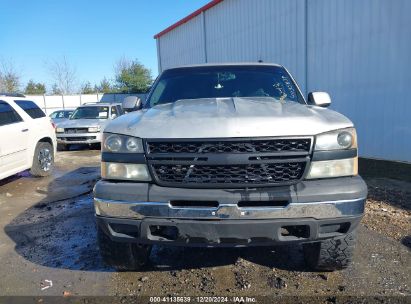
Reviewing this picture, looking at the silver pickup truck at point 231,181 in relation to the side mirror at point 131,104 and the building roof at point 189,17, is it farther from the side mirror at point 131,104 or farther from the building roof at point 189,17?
the building roof at point 189,17

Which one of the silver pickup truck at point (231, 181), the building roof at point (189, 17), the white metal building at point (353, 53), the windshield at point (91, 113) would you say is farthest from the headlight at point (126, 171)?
the building roof at point (189, 17)

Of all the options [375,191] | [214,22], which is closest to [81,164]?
[375,191]

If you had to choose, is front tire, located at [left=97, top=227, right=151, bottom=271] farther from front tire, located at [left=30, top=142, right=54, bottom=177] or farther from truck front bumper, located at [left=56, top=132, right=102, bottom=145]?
truck front bumper, located at [left=56, top=132, right=102, bottom=145]

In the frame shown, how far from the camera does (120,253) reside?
130 inches

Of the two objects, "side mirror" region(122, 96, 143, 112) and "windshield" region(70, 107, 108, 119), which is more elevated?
"side mirror" region(122, 96, 143, 112)

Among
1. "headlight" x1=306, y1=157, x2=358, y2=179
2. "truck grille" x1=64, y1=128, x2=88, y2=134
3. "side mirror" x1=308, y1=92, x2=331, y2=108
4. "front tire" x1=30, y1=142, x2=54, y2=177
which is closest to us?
"headlight" x1=306, y1=157, x2=358, y2=179

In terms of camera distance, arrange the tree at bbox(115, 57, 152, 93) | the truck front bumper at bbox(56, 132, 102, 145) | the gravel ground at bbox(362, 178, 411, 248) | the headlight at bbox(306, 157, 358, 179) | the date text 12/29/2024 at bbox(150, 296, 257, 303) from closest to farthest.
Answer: the headlight at bbox(306, 157, 358, 179) < the date text 12/29/2024 at bbox(150, 296, 257, 303) < the gravel ground at bbox(362, 178, 411, 248) < the truck front bumper at bbox(56, 132, 102, 145) < the tree at bbox(115, 57, 152, 93)

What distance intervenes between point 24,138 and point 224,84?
4.86 meters

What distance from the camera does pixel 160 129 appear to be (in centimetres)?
284

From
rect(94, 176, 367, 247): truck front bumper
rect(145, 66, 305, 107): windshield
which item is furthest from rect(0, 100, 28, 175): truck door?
rect(94, 176, 367, 247): truck front bumper

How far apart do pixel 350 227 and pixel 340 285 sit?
27.0 inches

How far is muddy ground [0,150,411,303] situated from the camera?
3.20 meters

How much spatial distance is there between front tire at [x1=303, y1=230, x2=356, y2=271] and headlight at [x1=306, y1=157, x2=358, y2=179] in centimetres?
57

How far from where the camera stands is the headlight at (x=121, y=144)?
286cm
